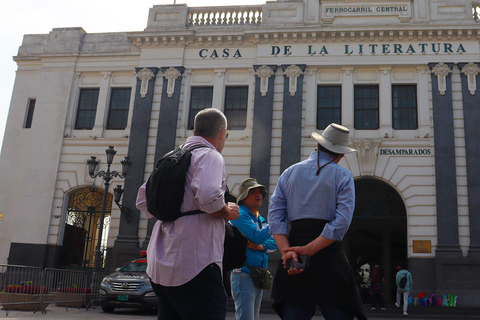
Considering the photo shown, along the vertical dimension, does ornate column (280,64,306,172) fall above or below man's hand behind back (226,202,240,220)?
above

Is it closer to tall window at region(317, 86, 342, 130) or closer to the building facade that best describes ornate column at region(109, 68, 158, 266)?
the building facade

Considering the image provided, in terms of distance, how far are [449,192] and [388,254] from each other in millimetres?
7634

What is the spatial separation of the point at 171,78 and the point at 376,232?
530 inches

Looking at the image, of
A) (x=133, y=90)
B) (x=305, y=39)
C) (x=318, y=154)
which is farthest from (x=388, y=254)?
(x=318, y=154)

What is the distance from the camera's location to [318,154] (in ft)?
14.7

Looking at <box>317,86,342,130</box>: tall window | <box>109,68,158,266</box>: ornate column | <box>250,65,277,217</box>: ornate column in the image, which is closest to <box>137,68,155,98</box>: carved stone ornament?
<box>109,68,158,266</box>: ornate column

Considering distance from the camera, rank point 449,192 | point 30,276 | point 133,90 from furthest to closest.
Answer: point 133,90 → point 449,192 → point 30,276

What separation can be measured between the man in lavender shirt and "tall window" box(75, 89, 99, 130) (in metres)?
20.1

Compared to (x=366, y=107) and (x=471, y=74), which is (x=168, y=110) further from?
(x=471, y=74)

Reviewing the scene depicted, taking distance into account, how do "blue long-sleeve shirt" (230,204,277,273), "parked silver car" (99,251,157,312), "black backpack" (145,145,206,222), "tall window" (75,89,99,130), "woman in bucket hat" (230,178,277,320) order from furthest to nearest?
"tall window" (75,89,99,130)
"parked silver car" (99,251,157,312)
"blue long-sleeve shirt" (230,204,277,273)
"woman in bucket hat" (230,178,277,320)
"black backpack" (145,145,206,222)

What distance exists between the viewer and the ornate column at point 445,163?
61.6 feet

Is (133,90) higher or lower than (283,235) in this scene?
higher

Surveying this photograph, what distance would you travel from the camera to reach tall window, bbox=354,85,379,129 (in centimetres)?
2077

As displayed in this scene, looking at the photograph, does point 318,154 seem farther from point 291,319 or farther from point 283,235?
point 291,319
